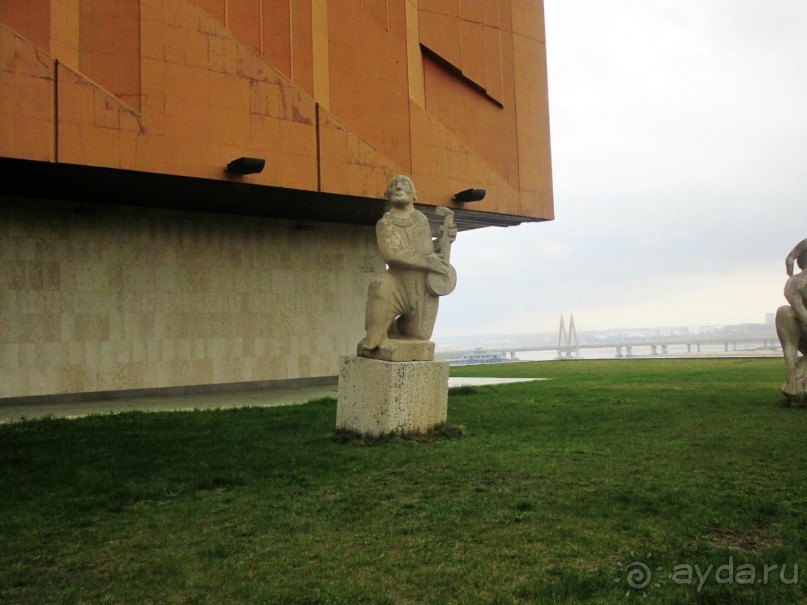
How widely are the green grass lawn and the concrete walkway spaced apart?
13.9ft

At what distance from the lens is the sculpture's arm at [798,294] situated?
9070mm

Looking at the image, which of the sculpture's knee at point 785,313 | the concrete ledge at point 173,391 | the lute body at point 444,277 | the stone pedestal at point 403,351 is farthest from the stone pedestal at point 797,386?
the concrete ledge at point 173,391

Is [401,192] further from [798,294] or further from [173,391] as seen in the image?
[173,391]

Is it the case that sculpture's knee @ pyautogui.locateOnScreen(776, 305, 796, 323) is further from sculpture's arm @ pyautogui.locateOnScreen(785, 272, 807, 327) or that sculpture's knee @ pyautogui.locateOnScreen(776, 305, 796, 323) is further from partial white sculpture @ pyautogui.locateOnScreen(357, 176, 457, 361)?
partial white sculpture @ pyautogui.locateOnScreen(357, 176, 457, 361)

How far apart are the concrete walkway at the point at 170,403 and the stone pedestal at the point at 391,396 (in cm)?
511

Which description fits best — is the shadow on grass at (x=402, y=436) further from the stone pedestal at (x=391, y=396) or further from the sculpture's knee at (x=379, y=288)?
the sculpture's knee at (x=379, y=288)

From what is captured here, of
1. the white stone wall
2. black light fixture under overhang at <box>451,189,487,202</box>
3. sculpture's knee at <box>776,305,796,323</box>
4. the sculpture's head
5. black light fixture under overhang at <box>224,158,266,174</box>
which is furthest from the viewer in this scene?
black light fixture under overhang at <box>451,189,487,202</box>

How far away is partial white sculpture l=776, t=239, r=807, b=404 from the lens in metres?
9.08

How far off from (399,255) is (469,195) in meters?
9.07

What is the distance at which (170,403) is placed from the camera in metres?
14.3

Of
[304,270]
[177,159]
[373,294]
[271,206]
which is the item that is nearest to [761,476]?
[373,294]

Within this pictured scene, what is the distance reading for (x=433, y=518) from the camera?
462 cm

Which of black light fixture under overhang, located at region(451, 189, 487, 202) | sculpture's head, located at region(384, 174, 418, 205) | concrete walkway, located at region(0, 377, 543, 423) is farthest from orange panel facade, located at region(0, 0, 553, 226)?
sculpture's head, located at region(384, 174, 418, 205)

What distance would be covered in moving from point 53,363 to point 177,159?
17.1 feet
